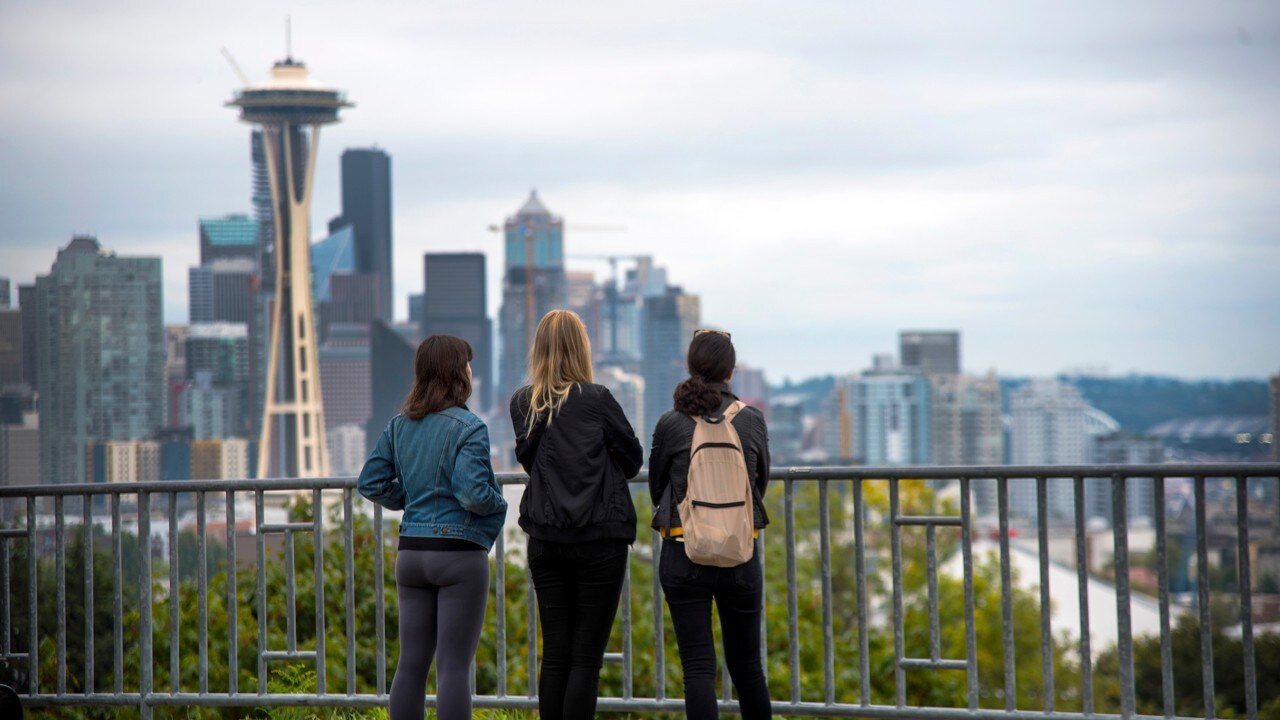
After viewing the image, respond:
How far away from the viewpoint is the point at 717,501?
416 cm

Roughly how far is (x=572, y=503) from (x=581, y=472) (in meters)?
0.11

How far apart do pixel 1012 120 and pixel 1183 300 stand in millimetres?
49326

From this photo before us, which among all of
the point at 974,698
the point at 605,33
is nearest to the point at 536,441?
the point at 974,698

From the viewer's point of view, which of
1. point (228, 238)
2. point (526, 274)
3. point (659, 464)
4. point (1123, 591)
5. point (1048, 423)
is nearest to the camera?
point (659, 464)

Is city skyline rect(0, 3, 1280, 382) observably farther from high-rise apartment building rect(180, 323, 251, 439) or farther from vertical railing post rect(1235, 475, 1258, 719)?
vertical railing post rect(1235, 475, 1258, 719)

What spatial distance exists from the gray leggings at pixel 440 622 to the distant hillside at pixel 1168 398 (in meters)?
116

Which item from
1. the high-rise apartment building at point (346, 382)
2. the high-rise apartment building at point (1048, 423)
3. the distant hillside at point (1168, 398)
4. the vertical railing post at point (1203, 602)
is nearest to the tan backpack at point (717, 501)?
the vertical railing post at point (1203, 602)

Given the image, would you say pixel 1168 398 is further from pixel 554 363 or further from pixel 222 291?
pixel 554 363

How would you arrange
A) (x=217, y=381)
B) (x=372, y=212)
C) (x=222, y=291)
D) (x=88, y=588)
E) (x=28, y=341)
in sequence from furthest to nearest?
1. (x=372, y=212)
2. (x=222, y=291)
3. (x=217, y=381)
4. (x=28, y=341)
5. (x=88, y=588)

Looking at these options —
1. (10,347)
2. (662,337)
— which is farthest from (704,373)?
(662,337)

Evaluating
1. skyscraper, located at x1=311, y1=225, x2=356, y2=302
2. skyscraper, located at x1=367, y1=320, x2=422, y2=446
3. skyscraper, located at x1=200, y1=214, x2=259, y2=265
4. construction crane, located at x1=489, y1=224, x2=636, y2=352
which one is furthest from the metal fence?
construction crane, located at x1=489, y1=224, x2=636, y2=352

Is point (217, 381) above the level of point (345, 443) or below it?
above

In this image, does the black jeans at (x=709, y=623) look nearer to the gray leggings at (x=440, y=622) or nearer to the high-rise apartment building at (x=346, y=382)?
the gray leggings at (x=440, y=622)

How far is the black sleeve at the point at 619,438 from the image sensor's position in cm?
420
